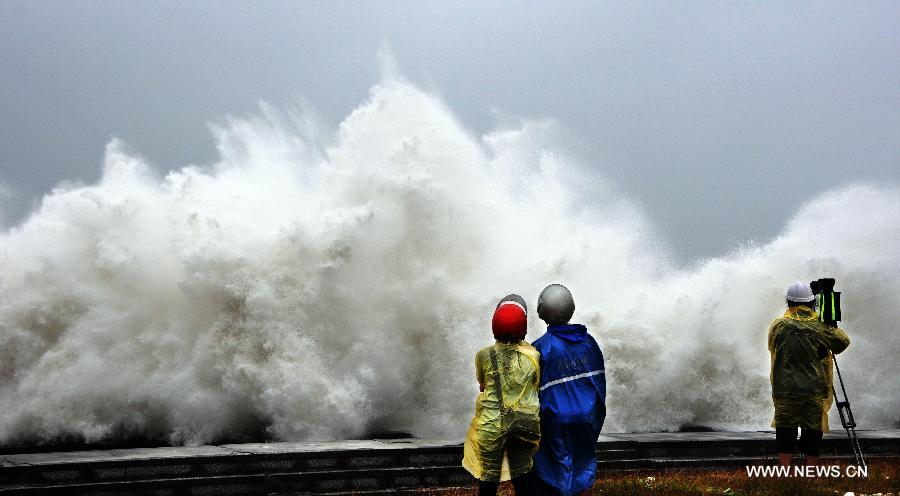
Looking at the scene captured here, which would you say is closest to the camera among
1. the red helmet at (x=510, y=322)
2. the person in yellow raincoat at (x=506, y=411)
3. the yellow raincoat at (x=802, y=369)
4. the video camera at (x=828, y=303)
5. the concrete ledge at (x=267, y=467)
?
the person in yellow raincoat at (x=506, y=411)

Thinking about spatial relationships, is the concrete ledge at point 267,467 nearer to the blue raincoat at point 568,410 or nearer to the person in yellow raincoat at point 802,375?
the person in yellow raincoat at point 802,375

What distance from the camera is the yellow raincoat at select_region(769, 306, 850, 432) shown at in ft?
24.9

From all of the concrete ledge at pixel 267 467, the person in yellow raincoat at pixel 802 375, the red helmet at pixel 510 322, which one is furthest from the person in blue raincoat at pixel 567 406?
the person in yellow raincoat at pixel 802 375

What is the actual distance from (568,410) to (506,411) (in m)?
0.35

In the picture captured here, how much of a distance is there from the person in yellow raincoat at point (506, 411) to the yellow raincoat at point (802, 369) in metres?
3.32

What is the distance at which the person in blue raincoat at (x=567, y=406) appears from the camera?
520cm

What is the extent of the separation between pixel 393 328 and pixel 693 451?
4090mm

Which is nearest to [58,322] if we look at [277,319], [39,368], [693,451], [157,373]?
[39,368]

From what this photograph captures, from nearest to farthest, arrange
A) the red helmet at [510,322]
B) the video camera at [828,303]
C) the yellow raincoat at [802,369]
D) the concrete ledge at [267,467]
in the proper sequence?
the red helmet at [510,322] < the concrete ledge at [267,467] < the yellow raincoat at [802,369] < the video camera at [828,303]

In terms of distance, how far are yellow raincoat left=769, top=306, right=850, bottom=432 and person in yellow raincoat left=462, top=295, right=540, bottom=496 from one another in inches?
131

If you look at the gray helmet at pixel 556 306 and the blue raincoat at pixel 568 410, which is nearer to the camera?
the blue raincoat at pixel 568 410

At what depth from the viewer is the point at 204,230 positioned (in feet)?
37.8

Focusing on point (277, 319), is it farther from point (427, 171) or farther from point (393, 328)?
point (427, 171)

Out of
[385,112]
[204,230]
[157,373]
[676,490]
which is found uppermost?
[385,112]
